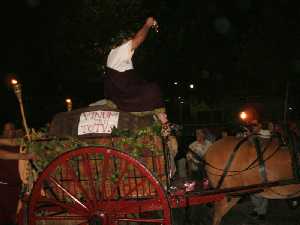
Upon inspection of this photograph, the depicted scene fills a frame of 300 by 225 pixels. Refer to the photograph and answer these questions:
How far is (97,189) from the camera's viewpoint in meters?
4.96

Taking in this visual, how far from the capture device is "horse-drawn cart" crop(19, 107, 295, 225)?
4.61 m

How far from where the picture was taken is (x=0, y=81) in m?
17.1

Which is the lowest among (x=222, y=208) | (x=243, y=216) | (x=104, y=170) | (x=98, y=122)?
(x=243, y=216)

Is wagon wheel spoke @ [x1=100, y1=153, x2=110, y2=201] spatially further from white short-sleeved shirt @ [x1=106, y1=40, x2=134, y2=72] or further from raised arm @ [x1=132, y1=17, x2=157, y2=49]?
raised arm @ [x1=132, y1=17, x2=157, y2=49]

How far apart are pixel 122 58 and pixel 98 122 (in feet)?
2.80

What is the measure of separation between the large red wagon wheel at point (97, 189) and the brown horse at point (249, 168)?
1894mm

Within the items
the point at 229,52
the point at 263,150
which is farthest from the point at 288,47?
the point at 263,150

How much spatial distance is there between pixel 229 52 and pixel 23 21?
9067 millimetres

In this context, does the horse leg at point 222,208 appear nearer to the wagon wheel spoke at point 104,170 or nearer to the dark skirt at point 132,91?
the dark skirt at point 132,91

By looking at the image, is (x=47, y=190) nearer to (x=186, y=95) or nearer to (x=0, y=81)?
(x=0, y=81)

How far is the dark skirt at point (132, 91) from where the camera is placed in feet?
16.5

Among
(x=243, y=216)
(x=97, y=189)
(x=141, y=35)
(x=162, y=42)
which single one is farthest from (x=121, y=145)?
(x=162, y=42)

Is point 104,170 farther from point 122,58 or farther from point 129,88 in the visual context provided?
point 122,58

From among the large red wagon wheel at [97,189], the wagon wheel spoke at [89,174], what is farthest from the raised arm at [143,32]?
the wagon wheel spoke at [89,174]
